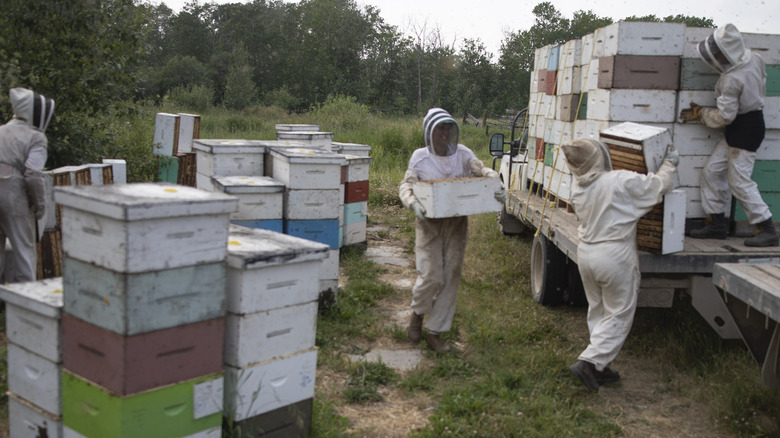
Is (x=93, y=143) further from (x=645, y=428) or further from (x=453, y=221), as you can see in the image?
(x=645, y=428)

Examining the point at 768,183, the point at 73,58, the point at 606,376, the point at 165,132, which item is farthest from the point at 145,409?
the point at 165,132

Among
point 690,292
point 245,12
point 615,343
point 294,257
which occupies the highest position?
point 245,12

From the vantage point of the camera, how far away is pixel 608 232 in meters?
5.12

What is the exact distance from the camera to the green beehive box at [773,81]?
5.99m

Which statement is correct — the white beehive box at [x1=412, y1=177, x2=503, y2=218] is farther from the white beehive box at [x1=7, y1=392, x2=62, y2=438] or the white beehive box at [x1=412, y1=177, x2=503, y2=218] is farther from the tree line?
the tree line

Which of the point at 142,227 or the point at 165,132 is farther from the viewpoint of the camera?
the point at 165,132

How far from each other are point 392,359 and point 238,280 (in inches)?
101

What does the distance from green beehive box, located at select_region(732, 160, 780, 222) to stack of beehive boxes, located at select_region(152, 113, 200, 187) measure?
751cm

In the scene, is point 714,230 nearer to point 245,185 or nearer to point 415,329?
point 415,329

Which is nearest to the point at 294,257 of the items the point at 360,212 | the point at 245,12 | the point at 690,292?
the point at 690,292

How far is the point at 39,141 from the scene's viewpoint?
6.07m

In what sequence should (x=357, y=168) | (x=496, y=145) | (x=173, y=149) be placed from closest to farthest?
(x=496, y=145) < (x=357, y=168) < (x=173, y=149)

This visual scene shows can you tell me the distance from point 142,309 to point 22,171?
3.43m

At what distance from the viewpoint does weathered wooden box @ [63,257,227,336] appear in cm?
333
